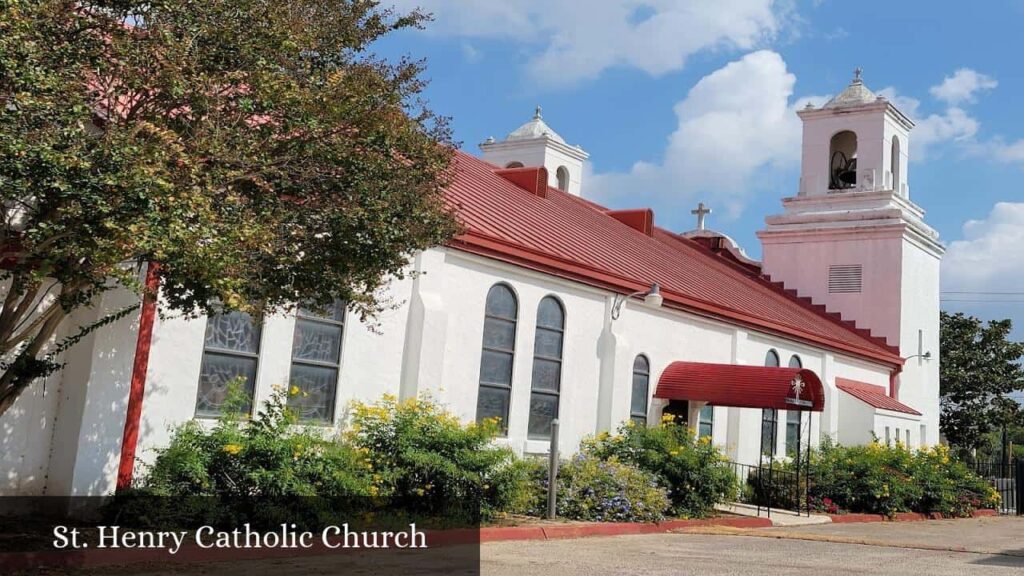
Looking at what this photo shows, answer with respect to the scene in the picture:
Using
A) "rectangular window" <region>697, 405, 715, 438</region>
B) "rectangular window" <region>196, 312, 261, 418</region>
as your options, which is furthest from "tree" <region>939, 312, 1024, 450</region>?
"rectangular window" <region>196, 312, 261, 418</region>

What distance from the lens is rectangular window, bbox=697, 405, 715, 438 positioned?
78.0ft

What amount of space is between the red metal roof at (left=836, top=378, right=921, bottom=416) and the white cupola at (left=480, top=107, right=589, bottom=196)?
13549 millimetres

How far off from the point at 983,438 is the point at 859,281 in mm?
15466

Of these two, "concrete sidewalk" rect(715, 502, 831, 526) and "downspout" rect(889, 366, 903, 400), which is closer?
"concrete sidewalk" rect(715, 502, 831, 526)

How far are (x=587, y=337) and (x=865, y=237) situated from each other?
61.0ft

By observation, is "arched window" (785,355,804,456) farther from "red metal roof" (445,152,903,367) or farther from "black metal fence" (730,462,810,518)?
"black metal fence" (730,462,810,518)

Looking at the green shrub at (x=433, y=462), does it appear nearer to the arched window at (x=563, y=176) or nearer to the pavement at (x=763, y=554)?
the pavement at (x=763, y=554)

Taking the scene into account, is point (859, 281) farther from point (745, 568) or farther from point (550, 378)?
point (745, 568)

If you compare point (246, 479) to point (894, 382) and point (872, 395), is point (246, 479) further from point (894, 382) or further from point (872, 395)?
point (894, 382)

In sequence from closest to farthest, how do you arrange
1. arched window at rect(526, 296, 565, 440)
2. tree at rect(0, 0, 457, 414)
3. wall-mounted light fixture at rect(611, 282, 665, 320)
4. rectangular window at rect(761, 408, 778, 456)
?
tree at rect(0, 0, 457, 414)
arched window at rect(526, 296, 565, 440)
wall-mounted light fixture at rect(611, 282, 665, 320)
rectangular window at rect(761, 408, 778, 456)

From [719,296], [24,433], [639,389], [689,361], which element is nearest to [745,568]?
[24,433]

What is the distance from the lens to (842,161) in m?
37.5

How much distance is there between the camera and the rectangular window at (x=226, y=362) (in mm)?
13484


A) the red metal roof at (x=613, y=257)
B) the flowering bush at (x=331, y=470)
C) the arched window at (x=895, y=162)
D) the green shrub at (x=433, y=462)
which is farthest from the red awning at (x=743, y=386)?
the arched window at (x=895, y=162)
